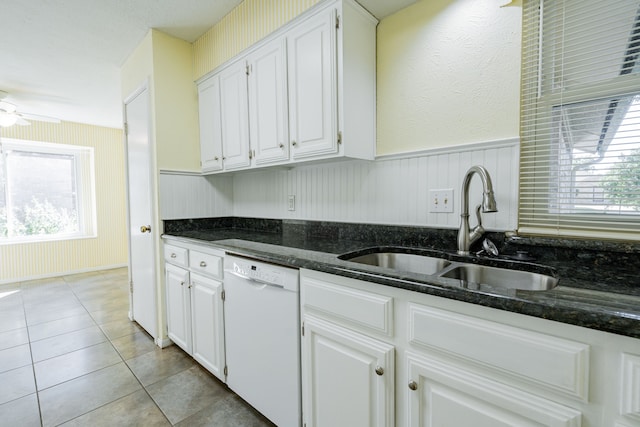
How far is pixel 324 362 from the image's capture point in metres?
1.15

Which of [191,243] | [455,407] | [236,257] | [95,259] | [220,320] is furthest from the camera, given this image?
[95,259]

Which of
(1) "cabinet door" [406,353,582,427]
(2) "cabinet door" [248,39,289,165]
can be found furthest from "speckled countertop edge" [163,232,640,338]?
(2) "cabinet door" [248,39,289,165]

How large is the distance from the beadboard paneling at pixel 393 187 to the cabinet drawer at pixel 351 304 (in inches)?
26.2

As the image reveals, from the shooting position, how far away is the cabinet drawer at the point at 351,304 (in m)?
0.96

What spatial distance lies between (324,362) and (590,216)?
118 cm

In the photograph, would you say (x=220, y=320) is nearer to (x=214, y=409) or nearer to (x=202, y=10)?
(x=214, y=409)

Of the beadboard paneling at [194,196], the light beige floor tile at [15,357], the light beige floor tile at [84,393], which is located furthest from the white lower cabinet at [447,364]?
the light beige floor tile at [15,357]

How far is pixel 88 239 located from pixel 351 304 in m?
5.26

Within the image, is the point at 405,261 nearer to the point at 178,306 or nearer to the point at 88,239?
the point at 178,306

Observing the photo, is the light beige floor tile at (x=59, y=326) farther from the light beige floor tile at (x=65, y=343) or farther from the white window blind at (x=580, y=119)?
the white window blind at (x=580, y=119)

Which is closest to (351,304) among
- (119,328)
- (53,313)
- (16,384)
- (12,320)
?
(16,384)

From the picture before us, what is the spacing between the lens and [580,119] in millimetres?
1144

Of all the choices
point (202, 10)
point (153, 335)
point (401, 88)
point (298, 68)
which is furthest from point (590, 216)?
point (153, 335)

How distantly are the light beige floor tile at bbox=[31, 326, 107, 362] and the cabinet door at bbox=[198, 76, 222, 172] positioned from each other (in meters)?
1.69
